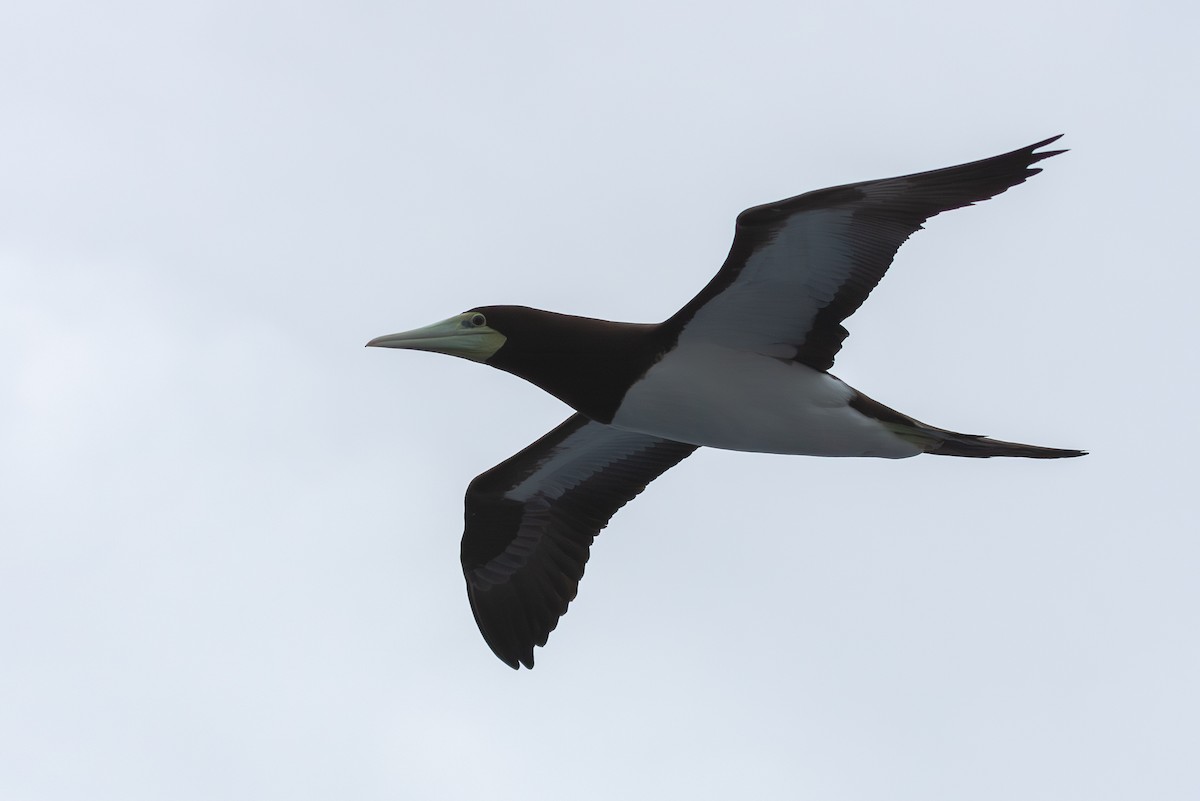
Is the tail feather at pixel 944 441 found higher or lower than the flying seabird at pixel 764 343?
lower

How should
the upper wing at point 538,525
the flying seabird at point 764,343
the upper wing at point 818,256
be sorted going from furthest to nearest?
the upper wing at point 538,525 → the flying seabird at point 764,343 → the upper wing at point 818,256

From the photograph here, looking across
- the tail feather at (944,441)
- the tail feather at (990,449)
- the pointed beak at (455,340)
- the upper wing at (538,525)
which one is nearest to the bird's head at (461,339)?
the pointed beak at (455,340)

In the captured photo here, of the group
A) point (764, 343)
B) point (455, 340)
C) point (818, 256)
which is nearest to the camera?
point (818, 256)

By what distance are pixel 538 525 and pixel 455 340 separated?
2.57 metres

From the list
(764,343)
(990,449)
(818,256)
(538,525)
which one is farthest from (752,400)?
(538,525)

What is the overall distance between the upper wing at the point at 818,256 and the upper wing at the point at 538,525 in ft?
7.48

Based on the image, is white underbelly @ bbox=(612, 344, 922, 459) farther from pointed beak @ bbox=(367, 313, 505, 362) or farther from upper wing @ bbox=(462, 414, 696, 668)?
upper wing @ bbox=(462, 414, 696, 668)

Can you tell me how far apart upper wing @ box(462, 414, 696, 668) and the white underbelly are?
1.98 meters

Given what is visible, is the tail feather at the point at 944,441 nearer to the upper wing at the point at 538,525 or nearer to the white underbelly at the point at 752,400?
the white underbelly at the point at 752,400

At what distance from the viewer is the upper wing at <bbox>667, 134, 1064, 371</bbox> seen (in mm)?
9453

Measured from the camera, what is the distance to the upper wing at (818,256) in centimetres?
945

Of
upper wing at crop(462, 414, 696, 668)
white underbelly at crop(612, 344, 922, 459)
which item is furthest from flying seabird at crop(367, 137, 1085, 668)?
upper wing at crop(462, 414, 696, 668)

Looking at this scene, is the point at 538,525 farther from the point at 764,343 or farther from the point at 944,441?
the point at 944,441

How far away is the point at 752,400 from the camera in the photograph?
10531mm
